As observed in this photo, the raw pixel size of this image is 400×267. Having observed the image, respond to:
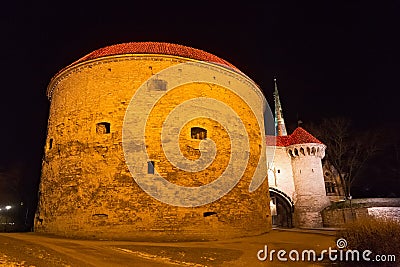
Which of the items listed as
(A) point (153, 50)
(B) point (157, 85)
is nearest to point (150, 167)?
(B) point (157, 85)

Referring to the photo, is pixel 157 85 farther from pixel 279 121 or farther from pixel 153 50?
pixel 279 121

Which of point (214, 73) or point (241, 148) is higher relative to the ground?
point (214, 73)

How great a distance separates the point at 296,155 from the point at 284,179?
2.05 metres

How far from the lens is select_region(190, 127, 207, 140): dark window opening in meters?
13.1

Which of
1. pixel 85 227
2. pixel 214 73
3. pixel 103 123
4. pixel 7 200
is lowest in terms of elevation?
pixel 85 227

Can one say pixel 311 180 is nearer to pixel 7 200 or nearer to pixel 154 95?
pixel 154 95

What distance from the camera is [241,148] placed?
1358 centimetres

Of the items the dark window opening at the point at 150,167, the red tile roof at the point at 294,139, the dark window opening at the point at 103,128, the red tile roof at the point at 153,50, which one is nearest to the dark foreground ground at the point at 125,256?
the dark window opening at the point at 150,167

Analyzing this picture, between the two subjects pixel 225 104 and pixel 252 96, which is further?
pixel 252 96

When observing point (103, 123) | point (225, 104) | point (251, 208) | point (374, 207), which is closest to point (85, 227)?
point (103, 123)

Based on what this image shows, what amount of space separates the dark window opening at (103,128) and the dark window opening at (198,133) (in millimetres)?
3362

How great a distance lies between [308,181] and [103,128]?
1648cm

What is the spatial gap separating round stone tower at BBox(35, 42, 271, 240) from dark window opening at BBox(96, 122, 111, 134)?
0.25 ft

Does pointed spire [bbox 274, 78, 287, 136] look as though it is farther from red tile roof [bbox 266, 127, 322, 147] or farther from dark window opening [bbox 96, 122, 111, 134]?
dark window opening [bbox 96, 122, 111, 134]
